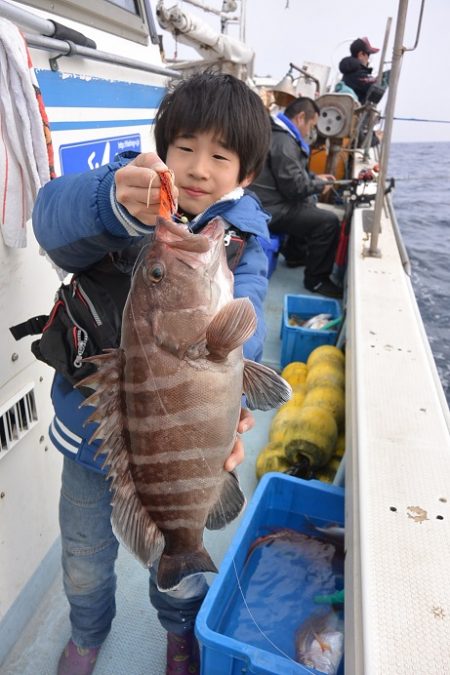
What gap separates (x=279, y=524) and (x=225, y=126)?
1.81 m

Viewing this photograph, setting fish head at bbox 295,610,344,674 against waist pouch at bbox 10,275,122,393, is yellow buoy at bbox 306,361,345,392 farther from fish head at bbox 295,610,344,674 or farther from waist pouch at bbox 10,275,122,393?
waist pouch at bbox 10,275,122,393

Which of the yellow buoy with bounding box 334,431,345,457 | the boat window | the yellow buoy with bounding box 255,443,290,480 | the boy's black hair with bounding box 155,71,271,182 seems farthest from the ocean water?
the boat window

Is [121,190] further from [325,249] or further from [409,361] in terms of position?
[325,249]

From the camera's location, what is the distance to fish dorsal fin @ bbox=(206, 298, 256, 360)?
3.56 ft

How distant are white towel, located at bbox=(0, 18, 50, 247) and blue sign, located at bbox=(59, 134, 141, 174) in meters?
0.40

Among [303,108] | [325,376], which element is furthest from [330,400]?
[303,108]

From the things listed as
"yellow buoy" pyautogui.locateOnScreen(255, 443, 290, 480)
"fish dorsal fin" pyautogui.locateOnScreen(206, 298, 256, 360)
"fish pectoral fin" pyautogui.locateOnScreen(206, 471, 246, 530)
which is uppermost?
"fish dorsal fin" pyautogui.locateOnScreen(206, 298, 256, 360)

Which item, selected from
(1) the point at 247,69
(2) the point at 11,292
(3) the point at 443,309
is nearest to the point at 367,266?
(2) the point at 11,292

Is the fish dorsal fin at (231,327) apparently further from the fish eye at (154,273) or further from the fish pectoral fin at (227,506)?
the fish pectoral fin at (227,506)

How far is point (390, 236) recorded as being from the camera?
4.70 m

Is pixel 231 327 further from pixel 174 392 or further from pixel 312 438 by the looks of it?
pixel 312 438

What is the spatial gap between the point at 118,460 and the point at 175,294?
464 mm

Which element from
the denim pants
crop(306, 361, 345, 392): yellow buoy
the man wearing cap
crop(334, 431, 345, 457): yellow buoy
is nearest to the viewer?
Result: the denim pants

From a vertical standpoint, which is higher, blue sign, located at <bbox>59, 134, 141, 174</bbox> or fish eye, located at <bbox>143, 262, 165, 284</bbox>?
blue sign, located at <bbox>59, 134, 141, 174</bbox>
